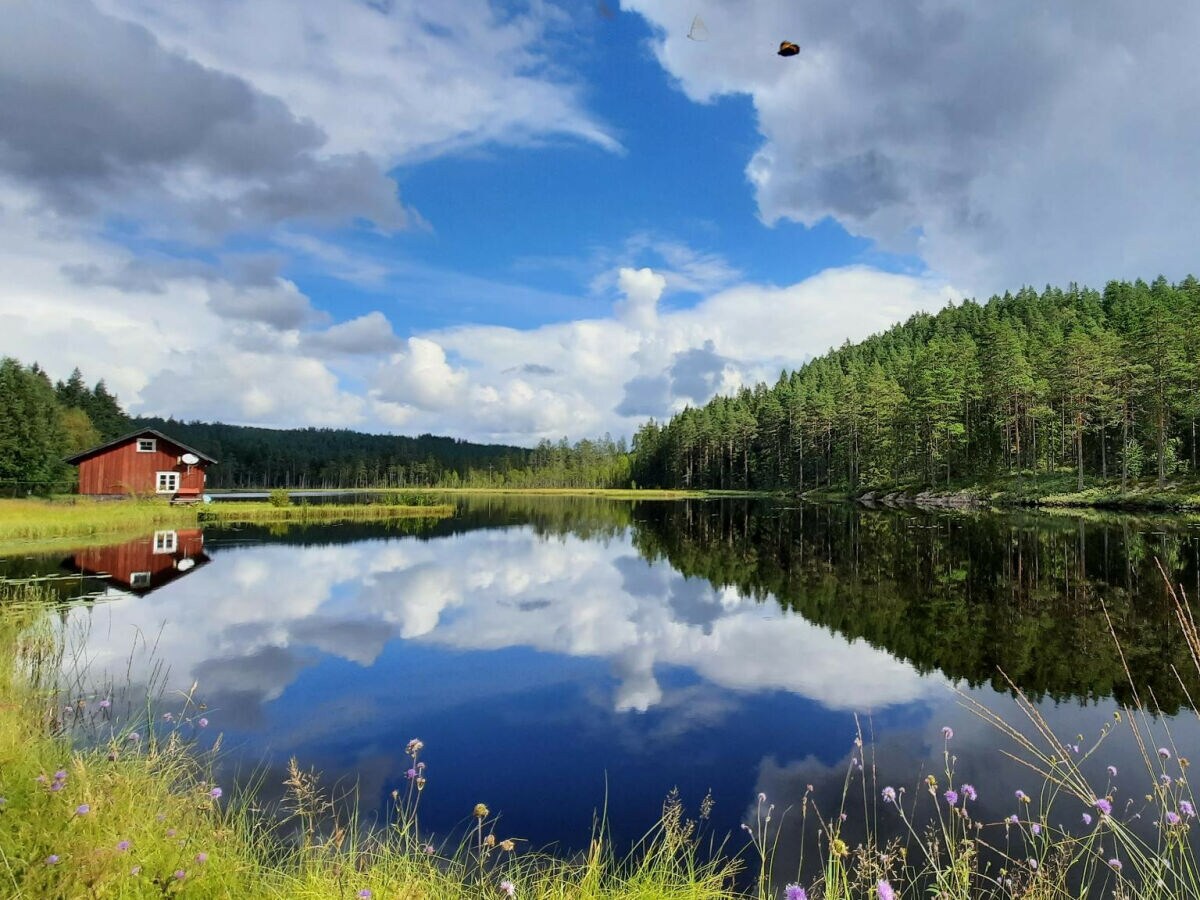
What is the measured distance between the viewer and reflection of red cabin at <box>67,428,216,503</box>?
46.4 metres

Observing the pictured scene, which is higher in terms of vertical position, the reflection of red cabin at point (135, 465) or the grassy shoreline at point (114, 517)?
the reflection of red cabin at point (135, 465)

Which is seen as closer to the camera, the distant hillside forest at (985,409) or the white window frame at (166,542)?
the white window frame at (166,542)

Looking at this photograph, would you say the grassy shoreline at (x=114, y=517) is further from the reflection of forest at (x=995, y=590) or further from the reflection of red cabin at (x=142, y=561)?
the reflection of forest at (x=995, y=590)

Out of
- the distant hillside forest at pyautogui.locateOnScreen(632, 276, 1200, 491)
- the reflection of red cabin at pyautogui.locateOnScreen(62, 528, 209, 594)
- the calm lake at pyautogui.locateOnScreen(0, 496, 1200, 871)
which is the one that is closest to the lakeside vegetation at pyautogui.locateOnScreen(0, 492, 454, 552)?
the reflection of red cabin at pyautogui.locateOnScreen(62, 528, 209, 594)

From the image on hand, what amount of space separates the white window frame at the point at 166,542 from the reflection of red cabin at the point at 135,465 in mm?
13329

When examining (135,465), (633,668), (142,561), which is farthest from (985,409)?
(135,465)

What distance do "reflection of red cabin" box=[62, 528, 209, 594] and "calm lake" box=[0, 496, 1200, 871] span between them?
10.2 inches

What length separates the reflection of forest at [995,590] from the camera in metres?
11.9

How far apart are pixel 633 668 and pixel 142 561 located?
2209cm

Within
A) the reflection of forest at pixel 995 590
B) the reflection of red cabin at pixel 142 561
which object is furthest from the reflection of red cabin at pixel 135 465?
the reflection of forest at pixel 995 590

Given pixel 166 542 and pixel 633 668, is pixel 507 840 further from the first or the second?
pixel 166 542

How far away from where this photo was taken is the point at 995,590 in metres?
19.5

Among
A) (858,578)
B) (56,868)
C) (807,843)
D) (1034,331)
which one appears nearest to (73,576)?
(56,868)

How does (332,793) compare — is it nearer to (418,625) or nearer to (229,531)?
(418,625)
